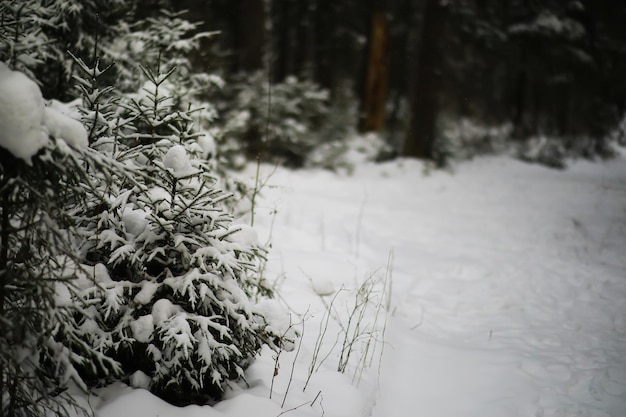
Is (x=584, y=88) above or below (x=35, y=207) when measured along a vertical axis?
above

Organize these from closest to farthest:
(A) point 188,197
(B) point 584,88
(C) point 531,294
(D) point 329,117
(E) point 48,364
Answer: (E) point 48,364 → (A) point 188,197 → (C) point 531,294 → (D) point 329,117 → (B) point 584,88

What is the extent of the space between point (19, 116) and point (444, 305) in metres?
4.40

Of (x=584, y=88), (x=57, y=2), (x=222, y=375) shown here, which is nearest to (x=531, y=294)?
(x=222, y=375)

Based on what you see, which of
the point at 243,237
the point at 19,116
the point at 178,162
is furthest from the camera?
the point at 243,237

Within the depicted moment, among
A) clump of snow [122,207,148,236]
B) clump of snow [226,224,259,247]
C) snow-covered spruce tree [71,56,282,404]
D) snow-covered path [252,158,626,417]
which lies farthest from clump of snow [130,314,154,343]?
snow-covered path [252,158,626,417]

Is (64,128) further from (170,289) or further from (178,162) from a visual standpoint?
(170,289)

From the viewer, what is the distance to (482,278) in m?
5.45

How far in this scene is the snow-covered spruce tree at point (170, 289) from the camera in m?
2.18

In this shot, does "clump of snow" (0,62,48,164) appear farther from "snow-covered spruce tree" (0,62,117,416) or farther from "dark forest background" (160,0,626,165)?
"dark forest background" (160,0,626,165)

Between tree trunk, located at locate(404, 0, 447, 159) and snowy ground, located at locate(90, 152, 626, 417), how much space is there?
9.22 ft

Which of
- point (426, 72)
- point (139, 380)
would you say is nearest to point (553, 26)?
point (426, 72)

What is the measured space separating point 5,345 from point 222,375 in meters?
1.11

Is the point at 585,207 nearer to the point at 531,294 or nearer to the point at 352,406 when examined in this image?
the point at 531,294

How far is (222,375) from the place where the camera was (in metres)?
2.35
